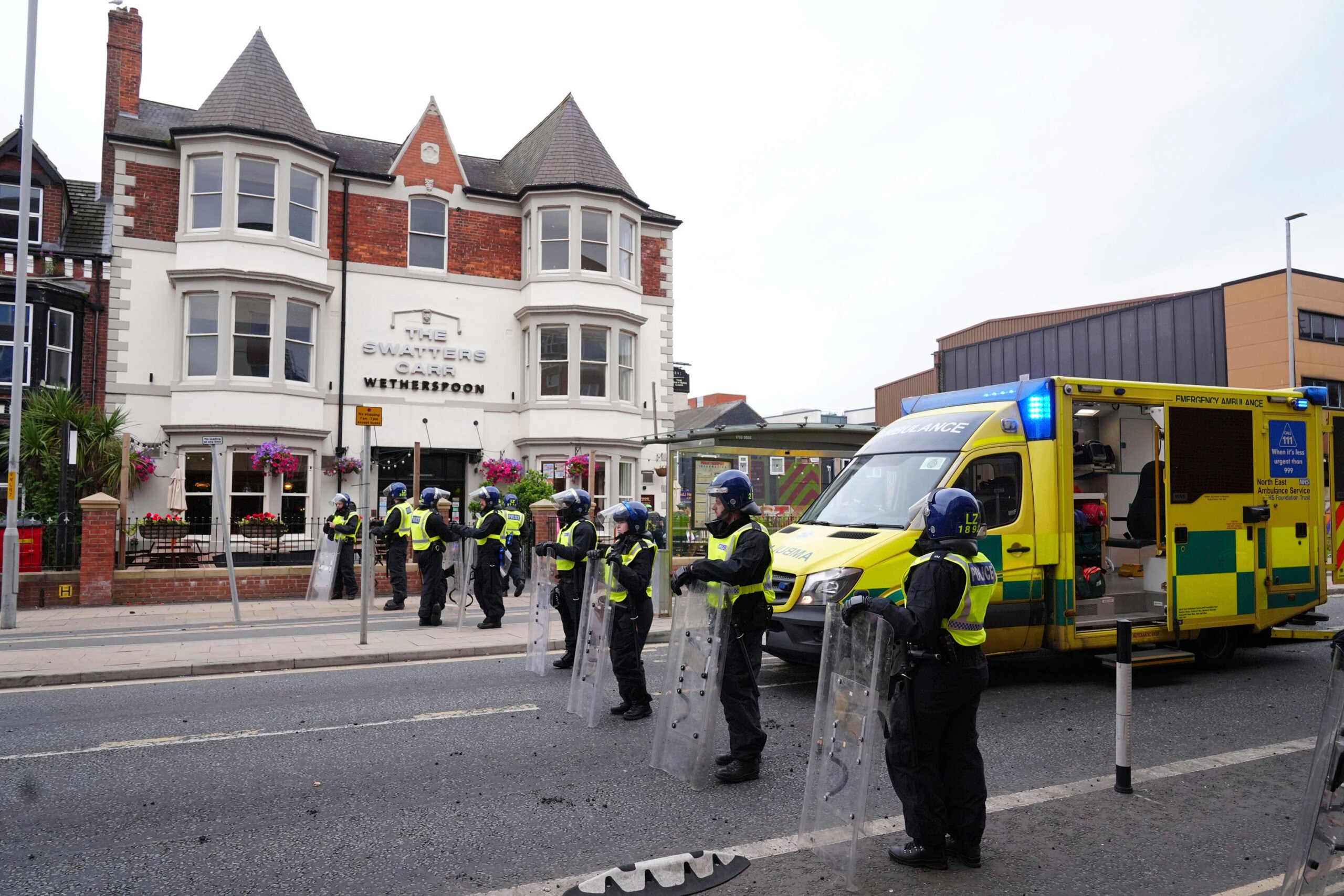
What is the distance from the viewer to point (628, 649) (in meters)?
6.78

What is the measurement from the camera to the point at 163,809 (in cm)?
479

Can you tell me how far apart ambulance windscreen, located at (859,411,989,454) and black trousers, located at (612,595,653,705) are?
3076 mm

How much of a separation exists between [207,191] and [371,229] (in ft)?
11.6

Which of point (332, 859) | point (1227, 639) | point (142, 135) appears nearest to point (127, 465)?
point (142, 135)

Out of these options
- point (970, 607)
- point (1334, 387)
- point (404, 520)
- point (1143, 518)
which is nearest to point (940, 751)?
point (970, 607)

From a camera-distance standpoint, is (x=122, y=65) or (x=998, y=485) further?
(x=122, y=65)

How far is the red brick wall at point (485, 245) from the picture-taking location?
21.8 m

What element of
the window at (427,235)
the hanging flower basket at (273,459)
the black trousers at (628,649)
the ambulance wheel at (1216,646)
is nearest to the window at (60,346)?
the hanging flower basket at (273,459)

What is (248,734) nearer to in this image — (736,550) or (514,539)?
(736,550)

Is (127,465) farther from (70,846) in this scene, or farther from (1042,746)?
(1042,746)

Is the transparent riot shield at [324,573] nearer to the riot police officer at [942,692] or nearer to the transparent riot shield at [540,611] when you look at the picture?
the transparent riot shield at [540,611]

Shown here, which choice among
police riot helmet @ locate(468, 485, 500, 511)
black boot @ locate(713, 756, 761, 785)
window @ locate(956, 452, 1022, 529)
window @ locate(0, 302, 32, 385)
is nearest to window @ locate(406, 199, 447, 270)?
window @ locate(0, 302, 32, 385)

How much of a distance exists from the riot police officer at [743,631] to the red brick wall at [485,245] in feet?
58.7

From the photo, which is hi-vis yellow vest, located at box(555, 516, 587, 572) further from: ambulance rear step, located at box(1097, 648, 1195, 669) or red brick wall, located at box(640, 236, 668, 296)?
red brick wall, located at box(640, 236, 668, 296)
